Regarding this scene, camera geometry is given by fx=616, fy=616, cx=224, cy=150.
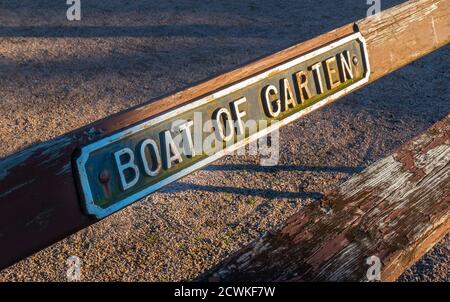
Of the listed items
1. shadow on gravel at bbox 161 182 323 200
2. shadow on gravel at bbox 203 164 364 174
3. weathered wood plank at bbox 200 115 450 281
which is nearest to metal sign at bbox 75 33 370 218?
weathered wood plank at bbox 200 115 450 281

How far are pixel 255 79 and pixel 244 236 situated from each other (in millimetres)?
1679

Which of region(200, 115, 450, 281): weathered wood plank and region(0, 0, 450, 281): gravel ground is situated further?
region(0, 0, 450, 281): gravel ground

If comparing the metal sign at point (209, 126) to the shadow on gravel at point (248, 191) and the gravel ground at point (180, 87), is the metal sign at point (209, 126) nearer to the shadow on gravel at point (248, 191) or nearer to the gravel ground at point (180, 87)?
the gravel ground at point (180, 87)

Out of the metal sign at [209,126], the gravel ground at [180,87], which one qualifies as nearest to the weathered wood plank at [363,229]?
the gravel ground at [180,87]

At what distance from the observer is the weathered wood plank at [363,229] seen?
57.3 inches

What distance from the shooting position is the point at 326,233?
160 centimetres

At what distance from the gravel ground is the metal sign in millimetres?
328

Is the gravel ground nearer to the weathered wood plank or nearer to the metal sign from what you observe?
the weathered wood plank

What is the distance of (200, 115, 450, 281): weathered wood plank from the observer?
1.46m

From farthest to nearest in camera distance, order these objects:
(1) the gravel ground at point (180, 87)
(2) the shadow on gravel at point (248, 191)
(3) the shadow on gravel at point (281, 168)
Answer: (3) the shadow on gravel at point (281, 168) < (2) the shadow on gravel at point (248, 191) < (1) the gravel ground at point (180, 87)

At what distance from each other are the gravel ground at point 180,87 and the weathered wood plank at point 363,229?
125 millimetres

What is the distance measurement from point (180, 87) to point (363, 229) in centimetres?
146

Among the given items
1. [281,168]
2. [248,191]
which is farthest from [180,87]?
[281,168]
